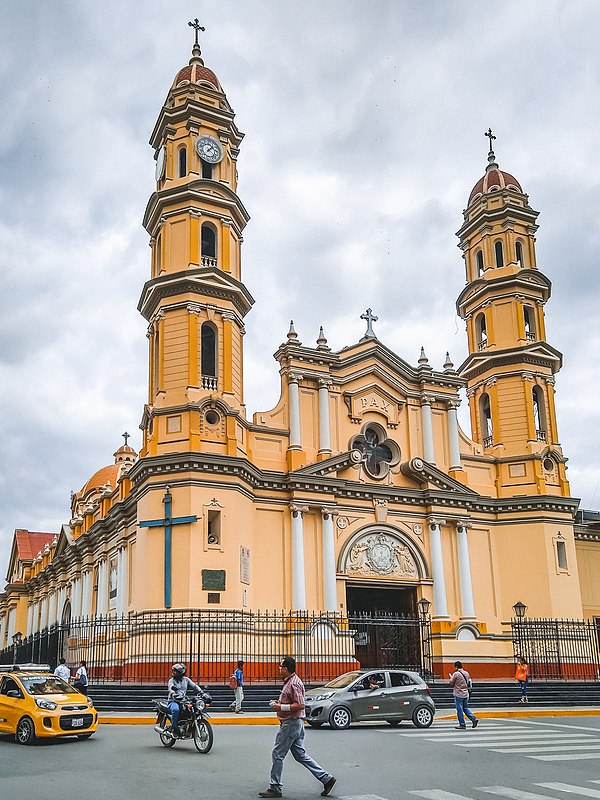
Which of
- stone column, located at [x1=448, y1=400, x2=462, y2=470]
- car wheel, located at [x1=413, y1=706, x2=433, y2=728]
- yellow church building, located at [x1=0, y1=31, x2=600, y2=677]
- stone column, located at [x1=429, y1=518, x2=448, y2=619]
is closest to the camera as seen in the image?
car wheel, located at [x1=413, y1=706, x2=433, y2=728]

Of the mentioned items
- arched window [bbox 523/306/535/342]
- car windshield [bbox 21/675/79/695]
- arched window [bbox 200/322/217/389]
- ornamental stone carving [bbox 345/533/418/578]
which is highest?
arched window [bbox 523/306/535/342]

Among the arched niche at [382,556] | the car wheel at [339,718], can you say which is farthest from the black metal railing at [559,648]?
the car wheel at [339,718]

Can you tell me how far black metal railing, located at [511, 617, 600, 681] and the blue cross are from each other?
1346cm

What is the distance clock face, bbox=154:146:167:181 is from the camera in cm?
3734

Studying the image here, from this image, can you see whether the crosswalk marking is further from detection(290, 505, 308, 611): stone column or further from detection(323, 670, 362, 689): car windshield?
detection(290, 505, 308, 611): stone column

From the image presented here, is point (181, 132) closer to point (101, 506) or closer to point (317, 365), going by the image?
point (317, 365)

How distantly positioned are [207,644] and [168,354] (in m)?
10.6

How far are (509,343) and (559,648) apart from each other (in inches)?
533

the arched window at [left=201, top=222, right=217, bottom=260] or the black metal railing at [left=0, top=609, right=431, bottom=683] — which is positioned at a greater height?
the arched window at [left=201, top=222, right=217, bottom=260]

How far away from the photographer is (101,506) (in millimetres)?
42438

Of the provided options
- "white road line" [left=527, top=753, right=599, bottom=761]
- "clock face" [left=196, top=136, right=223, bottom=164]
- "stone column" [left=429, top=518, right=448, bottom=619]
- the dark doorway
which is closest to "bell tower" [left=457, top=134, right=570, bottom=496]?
"stone column" [left=429, top=518, right=448, bottom=619]

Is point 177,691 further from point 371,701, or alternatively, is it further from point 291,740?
point 371,701

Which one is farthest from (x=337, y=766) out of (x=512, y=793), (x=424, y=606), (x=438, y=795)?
(x=424, y=606)

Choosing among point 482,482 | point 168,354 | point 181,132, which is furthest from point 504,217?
point 168,354
